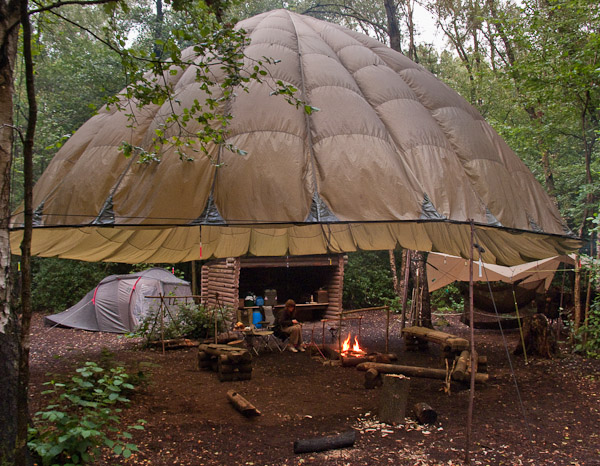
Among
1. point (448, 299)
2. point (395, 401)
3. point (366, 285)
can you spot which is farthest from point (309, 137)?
point (448, 299)

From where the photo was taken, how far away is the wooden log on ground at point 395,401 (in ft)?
17.6

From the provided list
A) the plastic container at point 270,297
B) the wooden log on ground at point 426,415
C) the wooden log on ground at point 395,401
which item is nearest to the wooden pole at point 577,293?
the wooden log on ground at point 426,415

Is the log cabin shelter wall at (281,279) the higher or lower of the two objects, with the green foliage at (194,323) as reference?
higher

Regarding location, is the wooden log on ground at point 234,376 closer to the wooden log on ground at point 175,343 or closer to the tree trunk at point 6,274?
the wooden log on ground at point 175,343

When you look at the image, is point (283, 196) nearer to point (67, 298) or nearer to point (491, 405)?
point (491, 405)

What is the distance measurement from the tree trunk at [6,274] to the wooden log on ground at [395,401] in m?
3.90

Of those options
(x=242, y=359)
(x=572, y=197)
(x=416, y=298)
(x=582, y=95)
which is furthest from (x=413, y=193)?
(x=572, y=197)

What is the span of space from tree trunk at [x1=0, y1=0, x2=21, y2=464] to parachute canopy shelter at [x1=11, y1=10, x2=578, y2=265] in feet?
4.61

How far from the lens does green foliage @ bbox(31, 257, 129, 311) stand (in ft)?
57.6

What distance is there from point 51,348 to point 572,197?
74.1 ft

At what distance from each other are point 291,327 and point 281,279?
7.51 m

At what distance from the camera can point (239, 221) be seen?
4.82 m

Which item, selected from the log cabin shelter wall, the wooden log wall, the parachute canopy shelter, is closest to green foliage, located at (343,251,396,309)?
the log cabin shelter wall

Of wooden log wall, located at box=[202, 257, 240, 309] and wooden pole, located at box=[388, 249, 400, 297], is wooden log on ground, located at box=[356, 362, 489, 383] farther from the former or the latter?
wooden pole, located at box=[388, 249, 400, 297]
